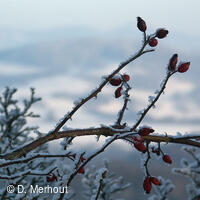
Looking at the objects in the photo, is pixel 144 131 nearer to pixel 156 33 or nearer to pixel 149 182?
pixel 149 182

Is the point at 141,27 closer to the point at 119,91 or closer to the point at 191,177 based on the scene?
the point at 119,91

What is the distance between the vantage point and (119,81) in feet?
8.59

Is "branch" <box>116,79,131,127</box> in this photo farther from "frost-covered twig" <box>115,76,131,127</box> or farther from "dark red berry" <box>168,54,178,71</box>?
"dark red berry" <box>168,54,178,71</box>

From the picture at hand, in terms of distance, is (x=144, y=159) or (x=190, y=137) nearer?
(x=190, y=137)

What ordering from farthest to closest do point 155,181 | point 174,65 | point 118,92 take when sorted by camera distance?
point 118,92 → point 155,181 → point 174,65

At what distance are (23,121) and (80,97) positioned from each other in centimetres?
646

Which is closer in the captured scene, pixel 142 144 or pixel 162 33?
pixel 142 144

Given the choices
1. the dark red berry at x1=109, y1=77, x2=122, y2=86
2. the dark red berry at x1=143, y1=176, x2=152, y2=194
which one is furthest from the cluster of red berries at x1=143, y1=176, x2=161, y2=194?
the dark red berry at x1=109, y1=77, x2=122, y2=86

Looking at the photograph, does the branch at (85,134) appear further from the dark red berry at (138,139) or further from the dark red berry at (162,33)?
the dark red berry at (162,33)

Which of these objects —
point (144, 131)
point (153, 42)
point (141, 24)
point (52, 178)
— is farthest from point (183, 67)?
point (52, 178)

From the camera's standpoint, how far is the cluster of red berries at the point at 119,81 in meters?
2.59

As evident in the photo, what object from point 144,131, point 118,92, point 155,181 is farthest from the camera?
Result: point 118,92

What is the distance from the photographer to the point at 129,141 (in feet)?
7.45

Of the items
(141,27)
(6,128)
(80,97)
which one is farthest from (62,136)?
(6,128)
